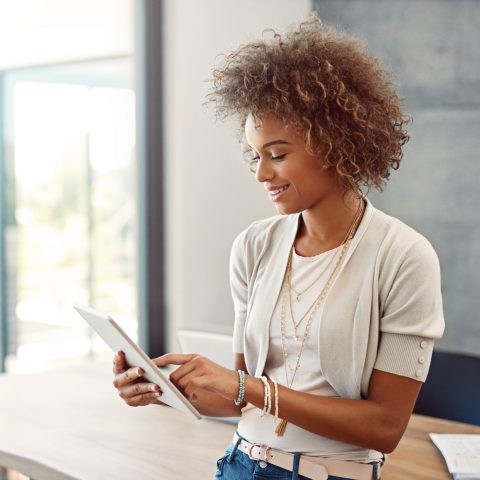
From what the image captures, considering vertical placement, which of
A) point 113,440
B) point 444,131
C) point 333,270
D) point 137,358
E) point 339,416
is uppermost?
point 444,131

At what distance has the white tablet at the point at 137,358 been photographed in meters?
1.17

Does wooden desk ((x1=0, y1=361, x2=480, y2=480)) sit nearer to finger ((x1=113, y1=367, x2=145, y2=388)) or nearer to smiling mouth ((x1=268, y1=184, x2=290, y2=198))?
finger ((x1=113, y1=367, x2=145, y2=388))

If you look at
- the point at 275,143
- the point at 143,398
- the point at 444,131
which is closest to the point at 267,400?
the point at 143,398

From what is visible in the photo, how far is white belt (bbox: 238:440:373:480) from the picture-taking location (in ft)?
4.16

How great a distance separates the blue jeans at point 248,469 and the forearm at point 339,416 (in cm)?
9

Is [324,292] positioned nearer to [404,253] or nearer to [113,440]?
[404,253]

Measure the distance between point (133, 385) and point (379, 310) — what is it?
0.49m

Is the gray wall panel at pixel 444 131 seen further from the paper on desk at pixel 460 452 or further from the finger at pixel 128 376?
the finger at pixel 128 376

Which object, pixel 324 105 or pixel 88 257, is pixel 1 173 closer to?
pixel 88 257

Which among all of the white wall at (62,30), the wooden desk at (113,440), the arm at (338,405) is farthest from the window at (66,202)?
the arm at (338,405)

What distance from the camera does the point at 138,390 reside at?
1.28 metres

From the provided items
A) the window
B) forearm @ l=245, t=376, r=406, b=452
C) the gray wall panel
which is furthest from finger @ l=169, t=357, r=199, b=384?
the window

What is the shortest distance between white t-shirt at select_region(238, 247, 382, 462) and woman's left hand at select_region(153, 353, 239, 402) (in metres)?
0.14

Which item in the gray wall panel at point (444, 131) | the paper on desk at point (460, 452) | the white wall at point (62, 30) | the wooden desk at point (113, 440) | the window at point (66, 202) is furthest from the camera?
the window at point (66, 202)
